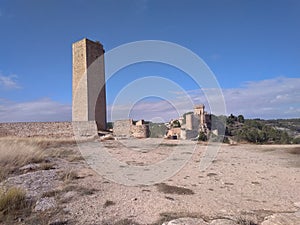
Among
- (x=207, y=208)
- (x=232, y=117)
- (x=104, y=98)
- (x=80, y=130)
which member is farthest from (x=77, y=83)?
(x=232, y=117)

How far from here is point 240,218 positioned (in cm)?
256

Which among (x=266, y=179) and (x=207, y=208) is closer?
(x=207, y=208)

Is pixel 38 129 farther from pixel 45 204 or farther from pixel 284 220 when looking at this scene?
pixel 284 220

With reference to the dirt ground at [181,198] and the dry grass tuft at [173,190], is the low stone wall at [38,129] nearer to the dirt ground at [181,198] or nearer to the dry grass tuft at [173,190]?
the dirt ground at [181,198]

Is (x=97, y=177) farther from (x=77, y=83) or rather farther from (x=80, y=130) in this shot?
(x=77, y=83)

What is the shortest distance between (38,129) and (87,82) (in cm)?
483

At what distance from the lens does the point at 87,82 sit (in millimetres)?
16641

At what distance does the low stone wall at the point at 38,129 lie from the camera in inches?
A: 564

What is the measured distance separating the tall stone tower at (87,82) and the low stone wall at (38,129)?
2145 millimetres

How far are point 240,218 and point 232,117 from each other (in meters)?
49.1

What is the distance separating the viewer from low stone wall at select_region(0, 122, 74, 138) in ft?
47.0

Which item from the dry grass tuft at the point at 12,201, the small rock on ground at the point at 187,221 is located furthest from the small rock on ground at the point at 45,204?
the small rock on ground at the point at 187,221

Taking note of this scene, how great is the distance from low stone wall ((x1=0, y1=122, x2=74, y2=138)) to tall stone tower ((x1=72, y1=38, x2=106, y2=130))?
2145 millimetres

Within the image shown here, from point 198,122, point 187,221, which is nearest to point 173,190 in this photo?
point 187,221
